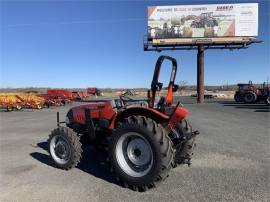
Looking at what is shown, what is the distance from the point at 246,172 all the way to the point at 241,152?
84.1 inches

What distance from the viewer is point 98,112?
738cm

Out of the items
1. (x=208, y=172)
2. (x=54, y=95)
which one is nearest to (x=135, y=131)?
(x=208, y=172)

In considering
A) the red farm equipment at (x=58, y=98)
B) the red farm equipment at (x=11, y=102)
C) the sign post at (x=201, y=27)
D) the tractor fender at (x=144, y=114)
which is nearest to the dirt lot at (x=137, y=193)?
the tractor fender at (x=144, y=114)

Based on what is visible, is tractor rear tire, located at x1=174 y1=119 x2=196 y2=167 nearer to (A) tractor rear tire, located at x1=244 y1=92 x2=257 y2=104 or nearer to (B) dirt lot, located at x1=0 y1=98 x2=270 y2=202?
(B) dirt lot, located at x1=0 y1=98 x2=270 y2=202

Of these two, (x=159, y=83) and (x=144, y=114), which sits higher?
(x=159, y=83)

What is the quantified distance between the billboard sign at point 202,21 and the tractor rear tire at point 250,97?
21.1 ft

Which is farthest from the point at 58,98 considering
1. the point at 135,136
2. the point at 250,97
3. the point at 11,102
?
the point at 135,136

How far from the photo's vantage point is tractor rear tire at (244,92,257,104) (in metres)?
34.5

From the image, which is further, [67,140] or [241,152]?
[241,152]

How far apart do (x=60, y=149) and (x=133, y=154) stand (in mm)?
1876

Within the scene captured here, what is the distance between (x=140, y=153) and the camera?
6.47m

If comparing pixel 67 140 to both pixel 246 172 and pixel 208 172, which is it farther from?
pixel 246 172

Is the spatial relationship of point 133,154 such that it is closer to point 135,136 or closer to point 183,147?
point 135,136

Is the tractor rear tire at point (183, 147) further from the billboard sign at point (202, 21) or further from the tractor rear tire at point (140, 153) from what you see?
the billboard sign at point (202, 21)
